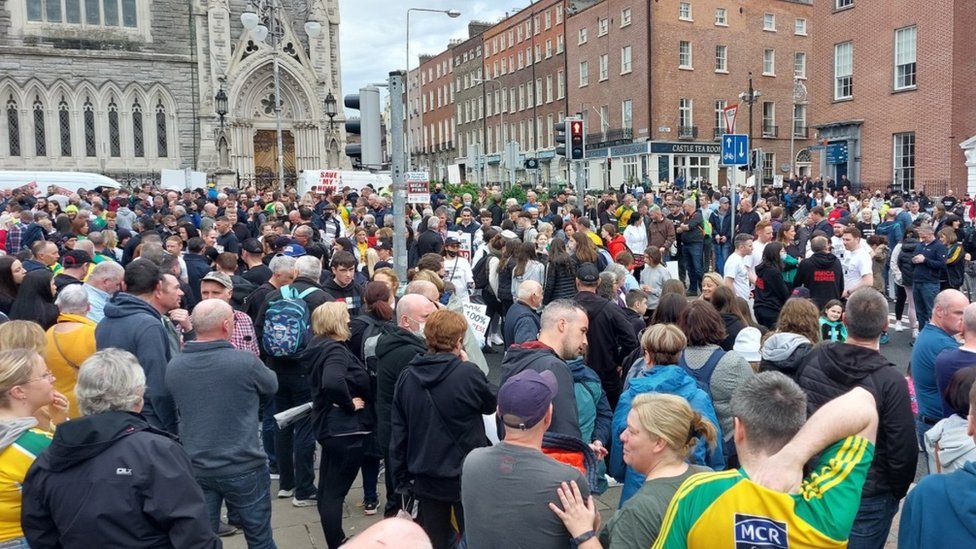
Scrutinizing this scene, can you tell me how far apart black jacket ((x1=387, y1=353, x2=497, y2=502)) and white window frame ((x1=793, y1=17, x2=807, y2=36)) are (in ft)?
182

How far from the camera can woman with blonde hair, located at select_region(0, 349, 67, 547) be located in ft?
10.5

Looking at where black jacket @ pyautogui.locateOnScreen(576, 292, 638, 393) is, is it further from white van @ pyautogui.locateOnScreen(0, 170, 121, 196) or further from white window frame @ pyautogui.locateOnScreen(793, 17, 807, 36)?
white window frame @ pyautogui.locateOnScreen(793, 17, 807, 36)

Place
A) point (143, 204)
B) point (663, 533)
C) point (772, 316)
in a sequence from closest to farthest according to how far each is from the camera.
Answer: point (663, 533)
point (772, 316)
point (143, 204)

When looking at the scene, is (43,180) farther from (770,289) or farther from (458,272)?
(770,289)

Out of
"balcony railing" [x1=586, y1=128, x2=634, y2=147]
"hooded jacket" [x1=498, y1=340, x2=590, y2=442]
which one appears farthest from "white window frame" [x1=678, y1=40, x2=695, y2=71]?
"hooded jacket" [x1=498, y1=340, x2=590, y2=442]

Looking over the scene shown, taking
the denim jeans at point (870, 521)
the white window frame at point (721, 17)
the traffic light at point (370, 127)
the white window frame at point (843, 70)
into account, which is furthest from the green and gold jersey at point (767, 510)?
the white window frame at point (721, 17)

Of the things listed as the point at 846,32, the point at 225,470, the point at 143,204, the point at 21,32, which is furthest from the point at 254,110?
the point at 225,470

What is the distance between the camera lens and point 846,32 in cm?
3269

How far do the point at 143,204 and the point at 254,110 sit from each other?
71.1 feet

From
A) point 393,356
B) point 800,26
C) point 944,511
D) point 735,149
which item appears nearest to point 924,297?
point 735,149

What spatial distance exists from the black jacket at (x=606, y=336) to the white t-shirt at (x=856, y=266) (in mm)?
5147

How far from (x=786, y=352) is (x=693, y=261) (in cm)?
1056

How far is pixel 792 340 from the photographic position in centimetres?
489

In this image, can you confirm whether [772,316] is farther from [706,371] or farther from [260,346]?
[260,346]
